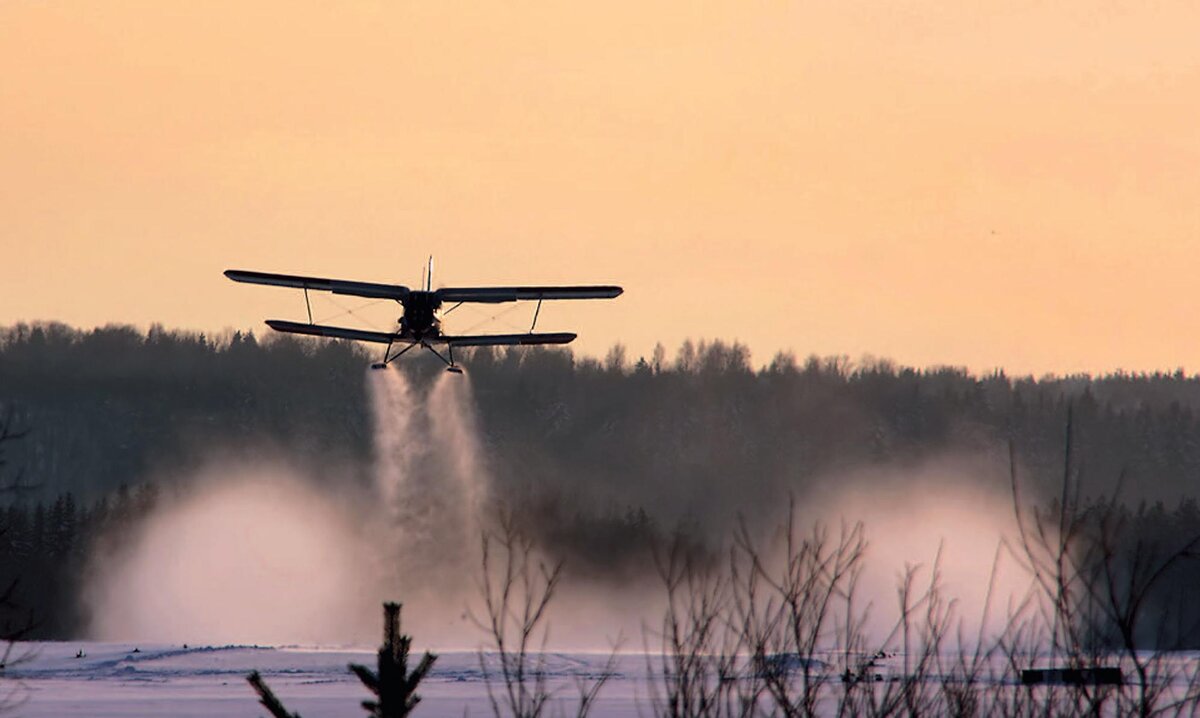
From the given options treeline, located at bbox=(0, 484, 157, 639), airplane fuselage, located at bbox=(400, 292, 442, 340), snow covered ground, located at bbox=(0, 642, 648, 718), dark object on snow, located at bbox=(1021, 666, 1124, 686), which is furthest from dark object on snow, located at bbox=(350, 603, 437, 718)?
treeline, located at bbox=(0, 484, 157, 639)

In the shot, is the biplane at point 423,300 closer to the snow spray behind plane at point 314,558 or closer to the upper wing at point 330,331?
the upper wing at point 330,331

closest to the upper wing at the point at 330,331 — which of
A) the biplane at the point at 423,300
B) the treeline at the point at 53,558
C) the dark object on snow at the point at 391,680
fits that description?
the biplane at the point at 423,300

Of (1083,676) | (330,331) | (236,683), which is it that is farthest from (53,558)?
(1083,676)

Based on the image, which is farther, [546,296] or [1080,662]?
[546,296]

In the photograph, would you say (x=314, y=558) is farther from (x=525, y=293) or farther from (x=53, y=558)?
(x=525, y=293)

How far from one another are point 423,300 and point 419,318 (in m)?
0.49

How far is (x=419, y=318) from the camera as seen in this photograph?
5194 centimetres

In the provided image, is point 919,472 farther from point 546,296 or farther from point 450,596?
point 546,296

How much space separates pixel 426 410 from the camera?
571 ft

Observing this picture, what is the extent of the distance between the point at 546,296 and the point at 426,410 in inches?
4717

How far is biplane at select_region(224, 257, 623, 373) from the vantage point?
52.0 meters

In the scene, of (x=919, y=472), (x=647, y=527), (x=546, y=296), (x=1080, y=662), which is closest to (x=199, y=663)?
(x=546, y=296)

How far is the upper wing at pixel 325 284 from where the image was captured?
53406 mm

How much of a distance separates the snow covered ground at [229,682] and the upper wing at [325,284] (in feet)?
35.3
